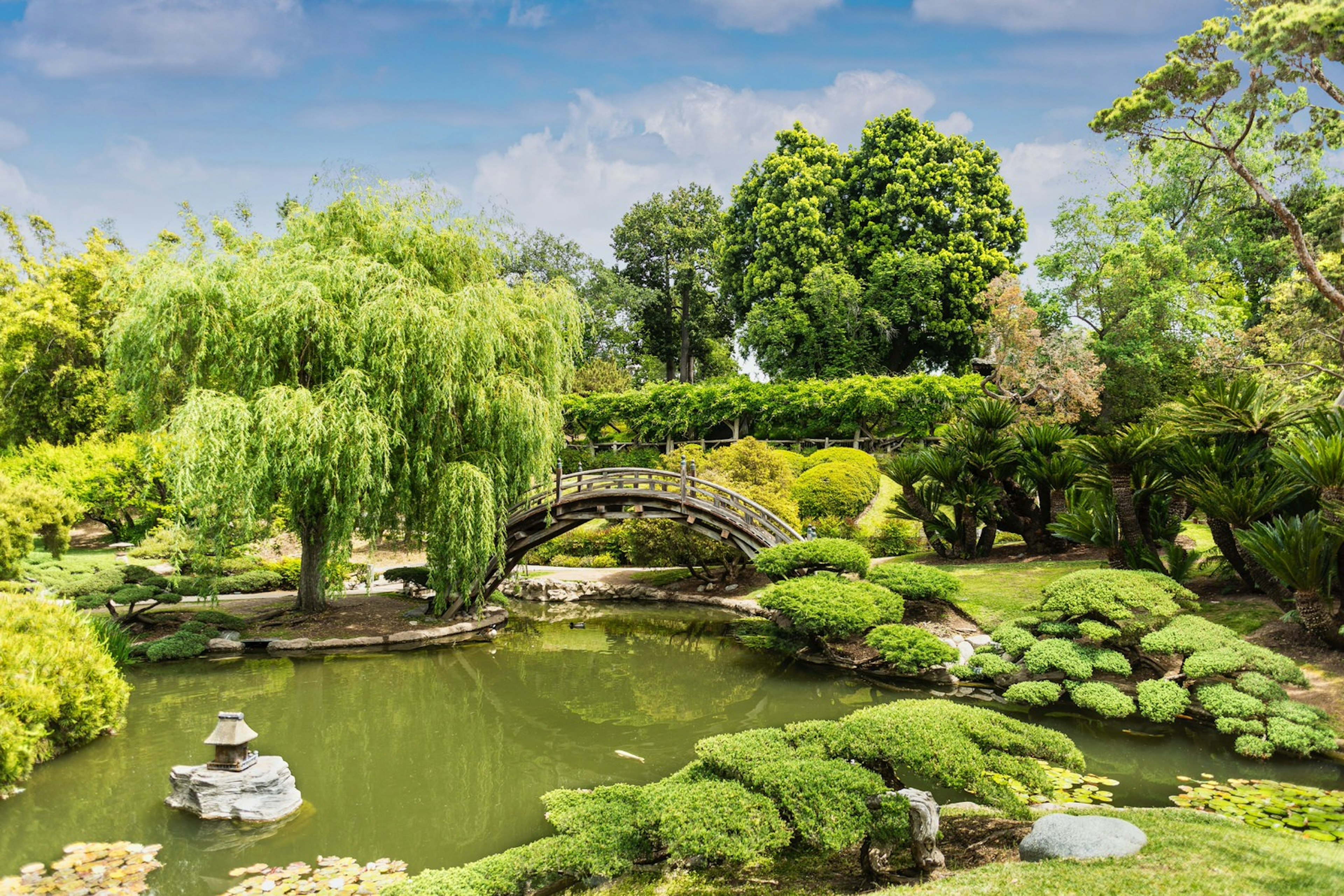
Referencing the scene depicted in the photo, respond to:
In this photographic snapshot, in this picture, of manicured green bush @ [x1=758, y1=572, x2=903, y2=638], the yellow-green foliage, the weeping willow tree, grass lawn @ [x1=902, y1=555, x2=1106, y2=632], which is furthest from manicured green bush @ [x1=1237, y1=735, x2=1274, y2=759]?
the yellow-green foliage

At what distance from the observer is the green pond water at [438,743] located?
638 centimetres

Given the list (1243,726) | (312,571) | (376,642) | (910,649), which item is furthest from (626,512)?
(1243,726)

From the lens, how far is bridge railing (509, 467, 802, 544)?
1495cm

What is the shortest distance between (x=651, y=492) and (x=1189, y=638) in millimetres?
9215

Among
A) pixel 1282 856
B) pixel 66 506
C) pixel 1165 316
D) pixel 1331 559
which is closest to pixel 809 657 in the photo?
pixel 1331 559

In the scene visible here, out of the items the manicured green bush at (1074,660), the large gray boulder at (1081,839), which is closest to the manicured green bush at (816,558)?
the manicured green bush at (1074,660)

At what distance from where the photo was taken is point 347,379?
1158cm

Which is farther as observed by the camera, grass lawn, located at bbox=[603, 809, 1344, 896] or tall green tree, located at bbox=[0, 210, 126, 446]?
tall green tree, located at bbox=[0, 210, 126, 446]

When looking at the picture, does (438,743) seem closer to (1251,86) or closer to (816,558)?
(816,558)

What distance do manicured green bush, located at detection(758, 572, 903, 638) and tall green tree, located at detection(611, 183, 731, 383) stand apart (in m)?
24.5

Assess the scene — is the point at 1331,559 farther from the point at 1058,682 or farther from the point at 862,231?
the point at 862,231

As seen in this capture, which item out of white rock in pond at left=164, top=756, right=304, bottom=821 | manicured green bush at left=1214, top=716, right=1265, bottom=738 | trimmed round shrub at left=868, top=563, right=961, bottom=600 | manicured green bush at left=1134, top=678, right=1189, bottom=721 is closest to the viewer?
white rock in pond at left=164, top=756, right=304, bottom=821

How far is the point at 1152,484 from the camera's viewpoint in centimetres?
1145

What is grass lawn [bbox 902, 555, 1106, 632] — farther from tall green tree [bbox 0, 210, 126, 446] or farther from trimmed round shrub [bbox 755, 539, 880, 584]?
tall green tree [bbox 0, 210, 126, 446]
